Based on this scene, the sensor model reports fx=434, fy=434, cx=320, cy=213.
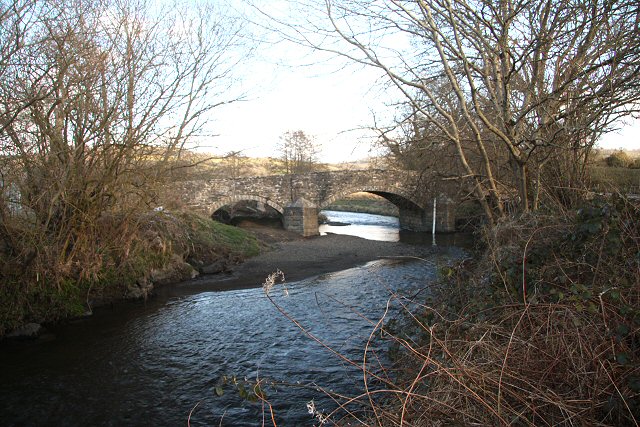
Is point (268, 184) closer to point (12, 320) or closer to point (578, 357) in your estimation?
point (12, 320)

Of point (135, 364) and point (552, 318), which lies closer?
point (552, 318)

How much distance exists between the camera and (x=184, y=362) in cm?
611

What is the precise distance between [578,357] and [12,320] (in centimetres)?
831

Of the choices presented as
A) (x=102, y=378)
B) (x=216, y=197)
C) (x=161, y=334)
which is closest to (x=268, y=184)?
(x=216, y=197)

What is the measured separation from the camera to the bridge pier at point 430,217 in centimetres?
2386

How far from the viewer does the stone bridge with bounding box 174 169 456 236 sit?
20.6 meters

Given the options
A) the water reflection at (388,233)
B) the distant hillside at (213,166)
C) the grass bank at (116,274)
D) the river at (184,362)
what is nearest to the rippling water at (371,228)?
the water reflection at (388,233)

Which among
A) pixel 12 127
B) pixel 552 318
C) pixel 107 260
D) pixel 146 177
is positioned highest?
pixel 12 127

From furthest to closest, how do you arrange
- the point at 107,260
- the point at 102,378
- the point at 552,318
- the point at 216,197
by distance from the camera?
the point at 216,197, the point at 107,260, the point at 102,378, the point at 552,318

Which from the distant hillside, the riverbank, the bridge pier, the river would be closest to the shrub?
the bridge pier

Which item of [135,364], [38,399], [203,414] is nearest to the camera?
[203,414]

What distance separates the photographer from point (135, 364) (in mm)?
6156

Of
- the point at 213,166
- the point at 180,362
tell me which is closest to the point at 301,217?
the point at 213,166

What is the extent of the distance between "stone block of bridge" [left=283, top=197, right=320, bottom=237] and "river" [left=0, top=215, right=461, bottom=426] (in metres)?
12.1
